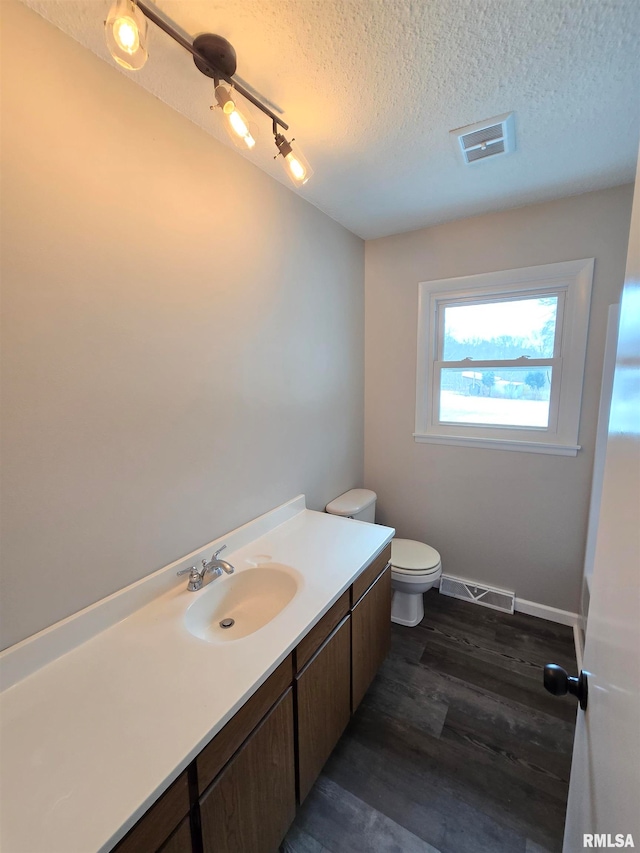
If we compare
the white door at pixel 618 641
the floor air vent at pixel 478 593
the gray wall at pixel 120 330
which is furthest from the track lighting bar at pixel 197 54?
the floor air vent at pixel 478 593

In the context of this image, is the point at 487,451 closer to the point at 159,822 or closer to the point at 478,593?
the point at 478,593

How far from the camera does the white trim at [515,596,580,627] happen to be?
85.2 inches

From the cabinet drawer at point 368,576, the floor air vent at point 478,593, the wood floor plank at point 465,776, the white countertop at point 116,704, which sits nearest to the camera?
the white countertop at point 116,704

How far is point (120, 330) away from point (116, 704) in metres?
→ 1.03

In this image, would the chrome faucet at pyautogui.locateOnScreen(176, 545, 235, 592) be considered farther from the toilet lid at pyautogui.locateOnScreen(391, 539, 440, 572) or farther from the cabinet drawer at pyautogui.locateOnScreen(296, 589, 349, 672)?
the toilet lid at pyautogui.locateOnScreen(391, 539, 440, 572)

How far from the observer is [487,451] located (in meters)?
2.29

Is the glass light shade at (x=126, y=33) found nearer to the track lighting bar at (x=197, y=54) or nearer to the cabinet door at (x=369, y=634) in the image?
the track lighting bar at (x=197, y=54)

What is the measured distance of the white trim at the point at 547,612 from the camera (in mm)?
2164

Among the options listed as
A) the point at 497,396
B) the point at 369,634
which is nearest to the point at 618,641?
the point at 369,634

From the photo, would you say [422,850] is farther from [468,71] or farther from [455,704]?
[468,71]

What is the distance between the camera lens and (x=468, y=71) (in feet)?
3.63

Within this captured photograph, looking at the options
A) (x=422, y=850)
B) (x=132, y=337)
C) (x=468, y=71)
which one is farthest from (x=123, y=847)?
(x=468, y=71)

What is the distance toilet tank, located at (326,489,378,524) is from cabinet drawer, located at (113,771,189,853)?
1523 mm

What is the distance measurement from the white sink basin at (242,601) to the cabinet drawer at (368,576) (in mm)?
253
